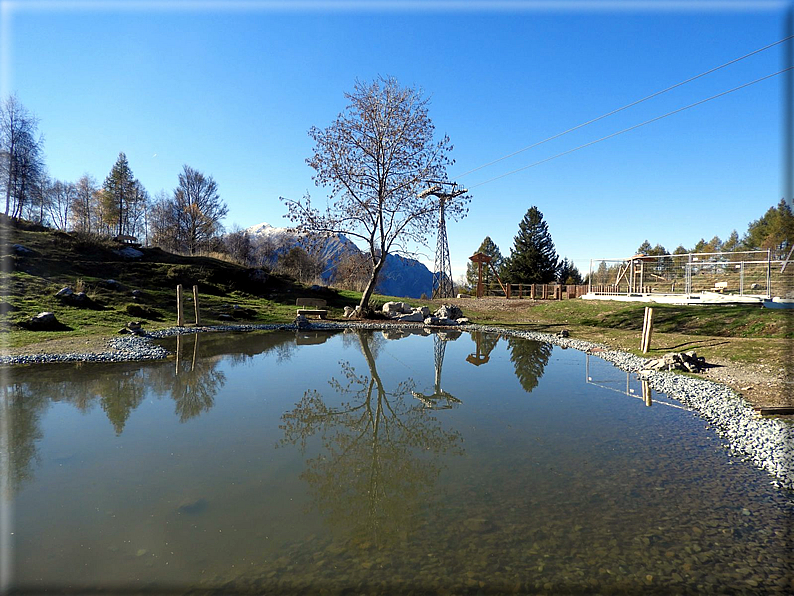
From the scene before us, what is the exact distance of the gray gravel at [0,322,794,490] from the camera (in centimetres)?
540

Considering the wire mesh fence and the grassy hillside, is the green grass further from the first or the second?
the wire mesh fence

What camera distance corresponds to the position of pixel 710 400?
7.81 metres

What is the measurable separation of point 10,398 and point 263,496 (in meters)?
6.56

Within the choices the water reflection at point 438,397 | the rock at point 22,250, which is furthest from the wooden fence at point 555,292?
the rock at point 22,250

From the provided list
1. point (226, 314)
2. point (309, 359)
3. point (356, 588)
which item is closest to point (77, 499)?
point (356, 588)

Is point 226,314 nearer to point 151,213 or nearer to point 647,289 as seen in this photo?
point 647,289

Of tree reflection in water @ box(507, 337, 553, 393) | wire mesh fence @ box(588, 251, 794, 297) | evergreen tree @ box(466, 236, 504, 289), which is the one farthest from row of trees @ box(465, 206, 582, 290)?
tree reflection in water @ box(507, 337, 553, 393)

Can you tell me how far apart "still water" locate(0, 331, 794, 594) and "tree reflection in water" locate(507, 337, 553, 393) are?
1.42 metres

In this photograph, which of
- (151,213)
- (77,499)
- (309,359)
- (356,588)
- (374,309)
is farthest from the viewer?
(151,213)

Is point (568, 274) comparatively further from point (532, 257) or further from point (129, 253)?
point (129, 253)

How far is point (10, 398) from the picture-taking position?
7516 mm

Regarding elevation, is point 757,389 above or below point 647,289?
below

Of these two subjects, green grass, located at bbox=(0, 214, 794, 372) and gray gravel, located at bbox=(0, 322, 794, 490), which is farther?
green grass, located at bbox=(0, 214, 794, 372)

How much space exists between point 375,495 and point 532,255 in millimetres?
46320
